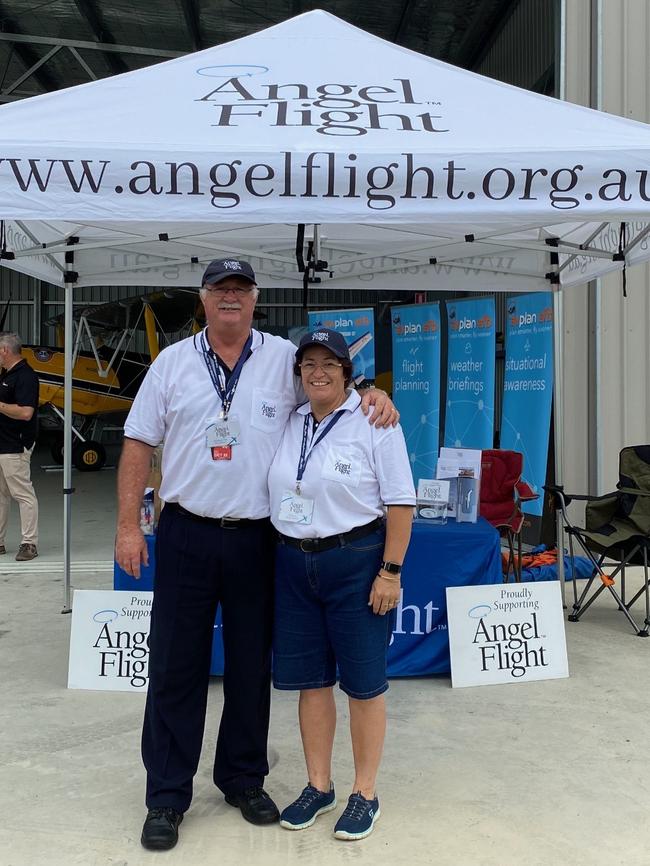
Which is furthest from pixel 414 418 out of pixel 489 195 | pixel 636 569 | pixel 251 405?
pixel 251 405

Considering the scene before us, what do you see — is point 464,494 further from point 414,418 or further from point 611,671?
point 414,418

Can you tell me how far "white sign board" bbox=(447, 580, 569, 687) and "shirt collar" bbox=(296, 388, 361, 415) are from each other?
1.62 m

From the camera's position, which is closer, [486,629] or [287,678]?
[287,678]

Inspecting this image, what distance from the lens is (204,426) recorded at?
8.17ft

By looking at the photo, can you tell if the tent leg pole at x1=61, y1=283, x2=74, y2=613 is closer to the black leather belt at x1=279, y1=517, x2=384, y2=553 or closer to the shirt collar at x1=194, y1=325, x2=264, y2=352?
the shirt collar at x1=194, y1=325, x2=264, y2=352

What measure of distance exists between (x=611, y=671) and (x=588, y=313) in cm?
364

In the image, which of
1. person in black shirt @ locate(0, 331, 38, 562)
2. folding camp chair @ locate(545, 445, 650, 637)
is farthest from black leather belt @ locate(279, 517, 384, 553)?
person in black shirt @ locate(0, 331, 38, 562)

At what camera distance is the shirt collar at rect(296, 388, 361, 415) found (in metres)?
2.53

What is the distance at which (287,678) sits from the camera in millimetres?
2553

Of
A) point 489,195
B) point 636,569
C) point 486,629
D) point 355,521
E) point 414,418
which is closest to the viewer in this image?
point 355,521

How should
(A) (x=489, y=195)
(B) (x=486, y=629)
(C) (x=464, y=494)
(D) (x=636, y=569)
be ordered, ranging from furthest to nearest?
(D) (x=636, y=569)
(C) (x=464, y=494)
(B) (x=486, y=629)
(A) (x=489, y=195)

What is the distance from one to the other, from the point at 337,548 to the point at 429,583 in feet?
5.43

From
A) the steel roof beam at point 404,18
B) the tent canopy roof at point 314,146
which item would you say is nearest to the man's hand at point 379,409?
the tent canopy roof at point 314,146

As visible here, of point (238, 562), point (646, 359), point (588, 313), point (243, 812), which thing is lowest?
point (243, 812)
